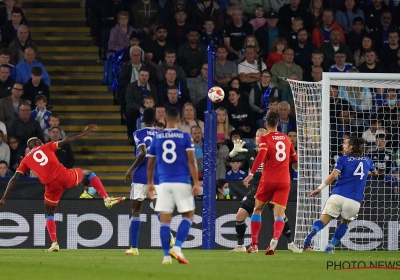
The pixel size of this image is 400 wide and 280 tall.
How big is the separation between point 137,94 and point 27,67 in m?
2.58

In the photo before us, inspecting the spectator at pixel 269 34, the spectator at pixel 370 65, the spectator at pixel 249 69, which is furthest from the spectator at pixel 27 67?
the spectator at pixel 370 65

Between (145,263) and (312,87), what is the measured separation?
6268 millimetres

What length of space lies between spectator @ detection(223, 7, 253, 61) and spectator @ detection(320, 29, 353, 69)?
5.67 feet

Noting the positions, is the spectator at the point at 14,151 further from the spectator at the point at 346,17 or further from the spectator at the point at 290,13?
the spectator at the point at 346,17

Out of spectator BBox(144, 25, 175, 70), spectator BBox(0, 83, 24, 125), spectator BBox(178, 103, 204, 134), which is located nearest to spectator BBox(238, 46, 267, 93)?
spectator BBox(144, 25, 175, 70)

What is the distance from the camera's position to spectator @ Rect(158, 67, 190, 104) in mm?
21281

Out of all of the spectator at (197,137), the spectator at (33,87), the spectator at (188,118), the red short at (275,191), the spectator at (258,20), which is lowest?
the red short at (275,191)

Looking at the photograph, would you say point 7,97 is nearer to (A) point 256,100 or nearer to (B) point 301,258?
(A) point 256,100

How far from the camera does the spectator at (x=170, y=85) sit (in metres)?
21.3

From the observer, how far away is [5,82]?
21266 millimetres

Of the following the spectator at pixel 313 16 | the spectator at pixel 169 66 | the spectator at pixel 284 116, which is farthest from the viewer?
the spectator at pixel 313 16

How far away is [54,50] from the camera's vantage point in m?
24.1

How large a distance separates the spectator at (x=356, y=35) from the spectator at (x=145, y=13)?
441 centimetres

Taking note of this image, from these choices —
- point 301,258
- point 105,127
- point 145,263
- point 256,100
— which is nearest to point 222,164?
point 256,100
